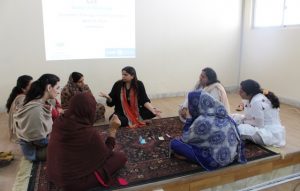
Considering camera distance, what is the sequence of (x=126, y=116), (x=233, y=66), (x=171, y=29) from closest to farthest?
(x=126, y=116) < (x=171, y=29) < (x=233, y=66)

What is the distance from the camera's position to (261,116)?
2.82 metres

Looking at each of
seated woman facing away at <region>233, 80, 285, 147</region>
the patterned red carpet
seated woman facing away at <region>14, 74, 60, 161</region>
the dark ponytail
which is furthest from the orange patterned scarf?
the dark ponytail

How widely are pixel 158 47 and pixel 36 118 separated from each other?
3120mm

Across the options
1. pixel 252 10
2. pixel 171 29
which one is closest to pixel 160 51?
pixel 171 29

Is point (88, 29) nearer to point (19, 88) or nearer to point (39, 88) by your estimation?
point (19, 88)

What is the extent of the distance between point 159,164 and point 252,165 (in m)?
0.85

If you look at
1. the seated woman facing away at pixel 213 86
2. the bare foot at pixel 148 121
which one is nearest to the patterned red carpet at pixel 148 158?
the bare foot at pixel 148 121

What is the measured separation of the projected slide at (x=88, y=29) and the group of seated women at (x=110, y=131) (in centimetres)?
145

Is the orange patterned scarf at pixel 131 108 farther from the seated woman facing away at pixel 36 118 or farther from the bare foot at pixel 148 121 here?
the seated woman facing away at pixel 36 118

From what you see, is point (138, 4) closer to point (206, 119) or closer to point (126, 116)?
point (126, 116)

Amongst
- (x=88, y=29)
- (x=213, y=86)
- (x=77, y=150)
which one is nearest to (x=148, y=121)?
(x=213, y=86)

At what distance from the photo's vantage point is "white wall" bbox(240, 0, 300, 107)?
4.61 meters

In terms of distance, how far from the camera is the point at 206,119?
229 cm

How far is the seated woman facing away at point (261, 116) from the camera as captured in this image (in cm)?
280
